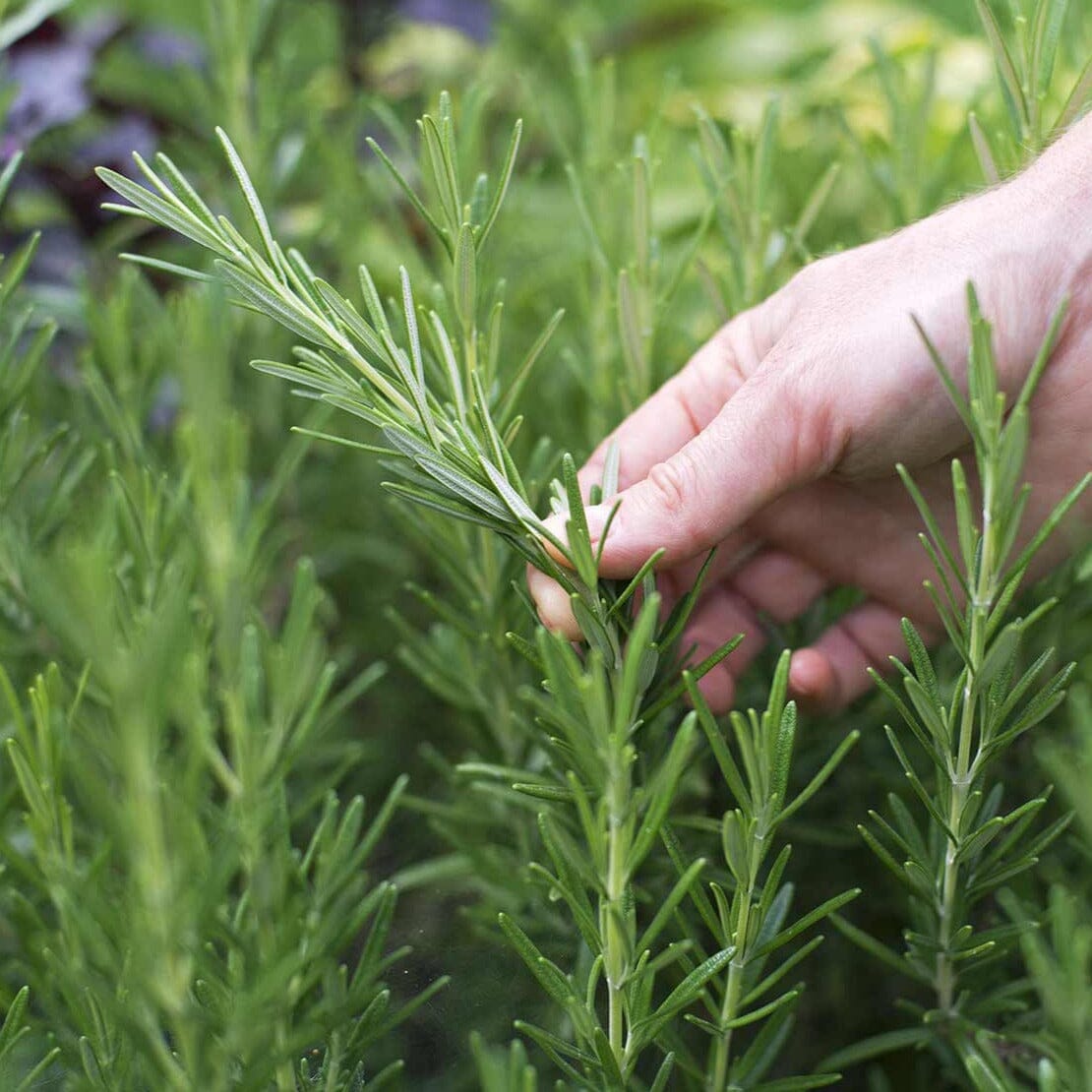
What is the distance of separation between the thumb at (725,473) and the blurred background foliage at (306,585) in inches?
3.6

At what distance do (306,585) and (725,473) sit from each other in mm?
228

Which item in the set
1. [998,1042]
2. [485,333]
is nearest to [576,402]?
[485,333]

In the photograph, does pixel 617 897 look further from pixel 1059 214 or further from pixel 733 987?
pixel 1059 214

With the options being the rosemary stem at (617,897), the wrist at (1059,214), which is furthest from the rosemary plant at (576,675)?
the wrist at (1059,214)

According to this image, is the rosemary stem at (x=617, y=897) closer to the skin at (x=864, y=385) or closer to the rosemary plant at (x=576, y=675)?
the rosemary plant at (x=576, y=675)

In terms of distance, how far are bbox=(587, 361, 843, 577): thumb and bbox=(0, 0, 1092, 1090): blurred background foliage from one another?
9 centimetres

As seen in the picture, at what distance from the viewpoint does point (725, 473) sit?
0.62 metres

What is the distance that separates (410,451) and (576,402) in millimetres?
459

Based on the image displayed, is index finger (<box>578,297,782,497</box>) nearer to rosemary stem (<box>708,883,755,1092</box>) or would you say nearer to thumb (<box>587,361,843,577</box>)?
thumb (<box>587,361,843,577</box>)

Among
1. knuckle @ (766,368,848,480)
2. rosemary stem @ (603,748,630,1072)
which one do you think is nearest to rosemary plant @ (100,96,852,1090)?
rosemary stem @ (603,748,630,1072)

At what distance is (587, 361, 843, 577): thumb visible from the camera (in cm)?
61

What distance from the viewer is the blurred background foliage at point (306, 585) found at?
44 centimetres

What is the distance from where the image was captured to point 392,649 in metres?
1.01

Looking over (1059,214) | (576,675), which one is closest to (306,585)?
(576,675)
